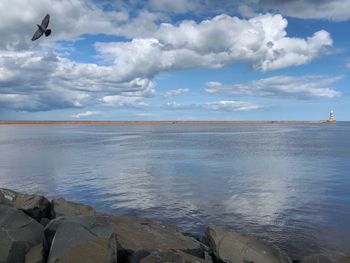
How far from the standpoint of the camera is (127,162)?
35156 mm

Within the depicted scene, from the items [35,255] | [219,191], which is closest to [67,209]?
[35,255]

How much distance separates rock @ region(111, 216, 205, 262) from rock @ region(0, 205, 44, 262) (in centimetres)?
196

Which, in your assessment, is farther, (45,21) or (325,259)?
(45,21)

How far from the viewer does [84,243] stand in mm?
8109

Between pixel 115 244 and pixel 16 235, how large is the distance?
2597 millimetres

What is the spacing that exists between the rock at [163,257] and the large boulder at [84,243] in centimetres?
55

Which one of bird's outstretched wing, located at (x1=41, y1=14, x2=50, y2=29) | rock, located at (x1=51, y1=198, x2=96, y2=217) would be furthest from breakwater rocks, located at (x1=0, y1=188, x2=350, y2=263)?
bird's outstretched wing, located at (x1=41, y1=14, x2=50, y2=29)

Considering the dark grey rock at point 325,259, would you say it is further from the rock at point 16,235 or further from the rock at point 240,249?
the rock at point 16,235

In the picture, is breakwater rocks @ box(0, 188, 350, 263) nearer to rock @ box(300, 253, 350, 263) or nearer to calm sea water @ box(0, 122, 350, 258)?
rock @ box(300, 253, 350, 263)

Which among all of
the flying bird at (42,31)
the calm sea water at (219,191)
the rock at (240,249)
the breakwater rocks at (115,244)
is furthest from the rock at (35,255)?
the flying bird at (42,31)

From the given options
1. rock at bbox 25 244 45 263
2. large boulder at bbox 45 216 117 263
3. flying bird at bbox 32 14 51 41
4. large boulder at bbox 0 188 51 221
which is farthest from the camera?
flying bird at bbox 32 14 51 41

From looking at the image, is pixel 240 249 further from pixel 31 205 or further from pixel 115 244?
pixel 31 205

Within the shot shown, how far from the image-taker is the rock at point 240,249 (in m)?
9.45

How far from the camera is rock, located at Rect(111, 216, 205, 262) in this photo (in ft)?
30.5
